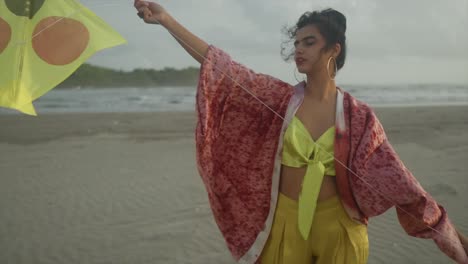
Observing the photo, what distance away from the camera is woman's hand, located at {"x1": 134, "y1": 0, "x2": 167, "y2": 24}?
6.98ft

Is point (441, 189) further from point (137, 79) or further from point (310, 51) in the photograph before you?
point (137, 79)

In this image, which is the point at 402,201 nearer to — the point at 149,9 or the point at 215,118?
the point at 215,118

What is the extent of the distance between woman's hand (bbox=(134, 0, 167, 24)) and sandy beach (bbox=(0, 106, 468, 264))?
9.78ft

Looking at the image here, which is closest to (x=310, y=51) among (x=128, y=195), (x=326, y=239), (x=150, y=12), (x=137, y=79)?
(x=150, y=12)

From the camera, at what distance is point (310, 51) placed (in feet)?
7.42

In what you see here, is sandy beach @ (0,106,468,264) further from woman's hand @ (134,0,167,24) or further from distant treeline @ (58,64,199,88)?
distant treeline @ (58,64,199,88)

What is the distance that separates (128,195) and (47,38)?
15.0 ft

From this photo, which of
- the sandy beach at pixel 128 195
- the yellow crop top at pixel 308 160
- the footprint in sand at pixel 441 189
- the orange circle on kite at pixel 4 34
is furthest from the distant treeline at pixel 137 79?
the yellow crop top at pixel 308 160

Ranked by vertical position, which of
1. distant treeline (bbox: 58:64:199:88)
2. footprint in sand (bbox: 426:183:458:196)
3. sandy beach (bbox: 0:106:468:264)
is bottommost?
distant treeline (bbox: 58:64:199:88)

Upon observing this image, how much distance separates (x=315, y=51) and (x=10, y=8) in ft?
4.91

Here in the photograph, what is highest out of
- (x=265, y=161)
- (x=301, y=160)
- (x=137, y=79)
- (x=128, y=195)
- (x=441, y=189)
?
(x=301, y=160)

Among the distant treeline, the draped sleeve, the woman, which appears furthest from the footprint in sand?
the distant treeline

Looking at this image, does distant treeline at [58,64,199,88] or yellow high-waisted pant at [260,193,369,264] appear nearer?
yellow high-waisted pant at [260,193,369,264]

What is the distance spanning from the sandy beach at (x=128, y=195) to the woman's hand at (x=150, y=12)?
9.78 ft
